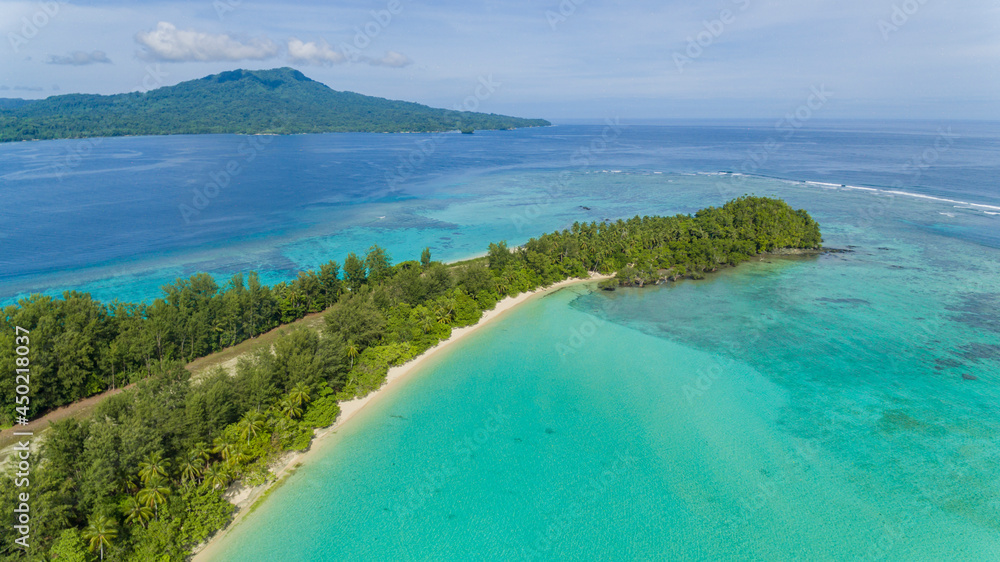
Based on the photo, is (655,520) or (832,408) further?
(832,408)

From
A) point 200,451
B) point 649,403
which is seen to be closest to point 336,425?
point 200,451

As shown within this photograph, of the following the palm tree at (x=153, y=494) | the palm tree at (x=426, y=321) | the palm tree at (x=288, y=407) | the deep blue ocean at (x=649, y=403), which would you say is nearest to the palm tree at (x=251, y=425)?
the palm tree at (x=288, y=407)

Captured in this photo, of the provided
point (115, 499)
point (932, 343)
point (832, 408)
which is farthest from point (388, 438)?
point (932, 343)

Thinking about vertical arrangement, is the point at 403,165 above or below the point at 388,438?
above

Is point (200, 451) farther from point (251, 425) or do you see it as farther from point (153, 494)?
point (153, 494)

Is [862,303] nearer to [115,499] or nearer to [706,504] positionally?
[706,504]

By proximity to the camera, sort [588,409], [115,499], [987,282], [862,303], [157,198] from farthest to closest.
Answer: [157,198]
[987,282]
[862,303]
[588,409]
[115,499]

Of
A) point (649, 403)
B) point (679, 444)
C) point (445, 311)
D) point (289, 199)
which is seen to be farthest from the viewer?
point (289, 199)

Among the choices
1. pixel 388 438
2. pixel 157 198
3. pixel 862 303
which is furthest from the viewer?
pixel 157 198
